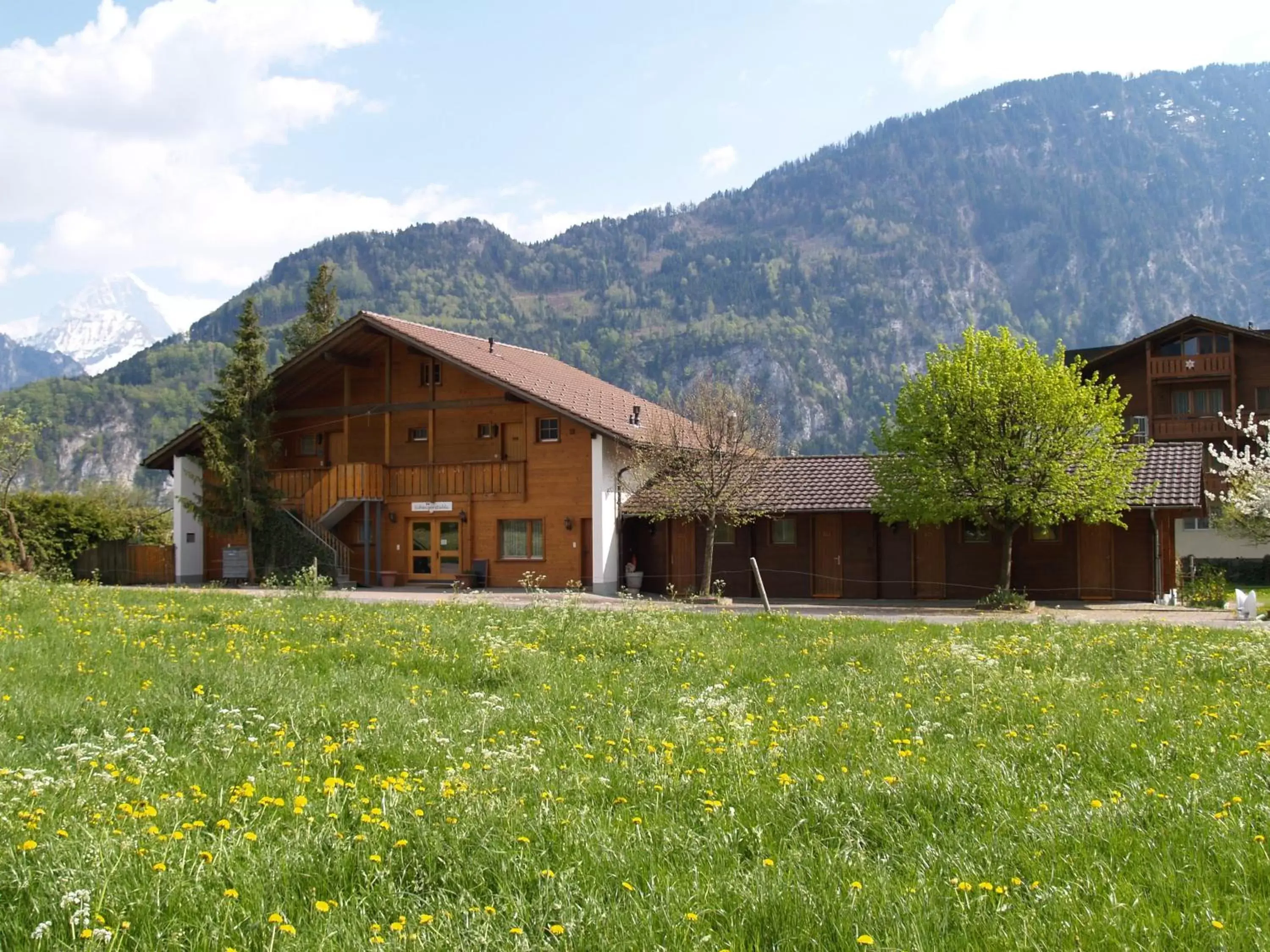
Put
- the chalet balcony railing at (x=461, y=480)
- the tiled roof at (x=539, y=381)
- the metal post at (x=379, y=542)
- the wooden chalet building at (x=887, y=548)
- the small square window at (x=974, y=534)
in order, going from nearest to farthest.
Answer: the wooden chalet building at (x=887, y=548)
the small square window at (x=974, y=534)
the tiled roof at (x=539, y=381)
the chalet balcony railing at (x=461, y=480)
the metal post at (x=379, y=542)

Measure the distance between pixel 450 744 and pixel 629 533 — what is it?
2805 centimetres

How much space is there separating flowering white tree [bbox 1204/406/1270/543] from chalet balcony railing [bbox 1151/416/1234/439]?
10.0 ft

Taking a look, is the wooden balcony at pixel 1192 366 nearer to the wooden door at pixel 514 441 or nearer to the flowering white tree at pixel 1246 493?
the flowering white tree at pixel 1246 493

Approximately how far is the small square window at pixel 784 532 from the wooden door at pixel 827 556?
54cm

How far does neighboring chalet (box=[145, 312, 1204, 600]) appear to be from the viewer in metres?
29.8

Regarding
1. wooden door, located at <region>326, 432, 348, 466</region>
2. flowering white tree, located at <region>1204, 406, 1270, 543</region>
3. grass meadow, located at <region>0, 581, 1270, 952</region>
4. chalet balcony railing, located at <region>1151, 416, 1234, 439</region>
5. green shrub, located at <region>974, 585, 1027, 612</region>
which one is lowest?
green shrub, located at <region>974, 585, 1027, 612</region>

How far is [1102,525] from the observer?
29.1 meters

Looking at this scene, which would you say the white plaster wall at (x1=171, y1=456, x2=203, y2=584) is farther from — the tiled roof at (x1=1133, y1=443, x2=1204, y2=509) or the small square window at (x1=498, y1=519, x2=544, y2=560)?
the tiled roof at (x1=1133, y1=443, x2=1204, y2=509)

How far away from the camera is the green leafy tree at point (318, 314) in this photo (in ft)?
179

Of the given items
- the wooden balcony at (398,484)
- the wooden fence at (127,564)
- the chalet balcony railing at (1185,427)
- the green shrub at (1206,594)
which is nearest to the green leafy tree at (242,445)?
the wooden balcony at (398,484)

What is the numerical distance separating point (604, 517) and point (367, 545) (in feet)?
29.5

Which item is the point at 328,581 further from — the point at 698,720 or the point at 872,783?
the point at 872,783

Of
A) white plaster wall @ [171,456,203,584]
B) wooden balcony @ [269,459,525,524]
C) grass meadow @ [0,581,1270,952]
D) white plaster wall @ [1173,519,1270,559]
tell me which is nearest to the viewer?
grass meadow @ [0,581,1270,952]

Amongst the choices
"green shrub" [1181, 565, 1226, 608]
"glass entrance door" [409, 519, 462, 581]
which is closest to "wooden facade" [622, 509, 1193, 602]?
"green shrub" [1181, 565, 1226, 608]
